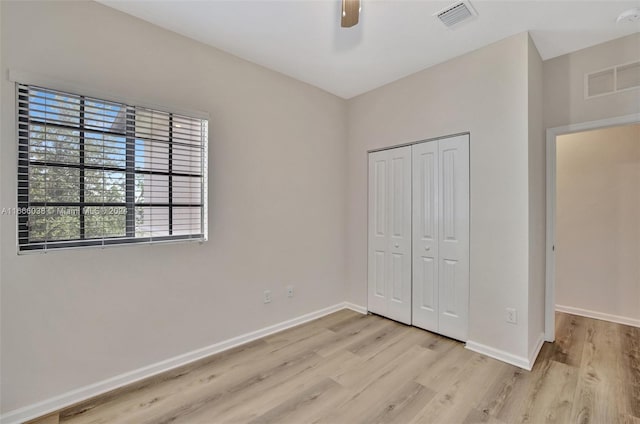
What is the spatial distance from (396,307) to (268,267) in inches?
63.0

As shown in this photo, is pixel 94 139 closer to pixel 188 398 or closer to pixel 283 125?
pixel 283 125

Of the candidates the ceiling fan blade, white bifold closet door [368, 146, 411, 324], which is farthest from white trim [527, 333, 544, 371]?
the ceiling fan blade

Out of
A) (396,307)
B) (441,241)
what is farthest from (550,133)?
(396,307)

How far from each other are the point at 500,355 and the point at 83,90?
3.93 metres

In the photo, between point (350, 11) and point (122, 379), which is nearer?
point (350, 11)

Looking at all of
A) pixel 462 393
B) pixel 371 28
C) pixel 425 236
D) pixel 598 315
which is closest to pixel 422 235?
pixel 425 236

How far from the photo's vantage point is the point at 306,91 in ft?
11.2

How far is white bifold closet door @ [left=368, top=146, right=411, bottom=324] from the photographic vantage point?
3312 millimetres

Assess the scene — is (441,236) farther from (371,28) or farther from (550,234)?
(371,28)

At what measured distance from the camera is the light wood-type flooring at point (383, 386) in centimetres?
186

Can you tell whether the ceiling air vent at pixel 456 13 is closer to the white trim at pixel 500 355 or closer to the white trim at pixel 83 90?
the white trim at pixel 83 90

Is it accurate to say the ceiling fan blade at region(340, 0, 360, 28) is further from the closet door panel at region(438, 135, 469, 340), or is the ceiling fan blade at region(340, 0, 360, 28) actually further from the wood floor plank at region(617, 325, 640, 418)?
the wood floor plank at region(617, 325, 640, 418)

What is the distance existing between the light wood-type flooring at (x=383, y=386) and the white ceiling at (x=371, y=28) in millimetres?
2837

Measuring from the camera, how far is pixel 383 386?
2.17m
